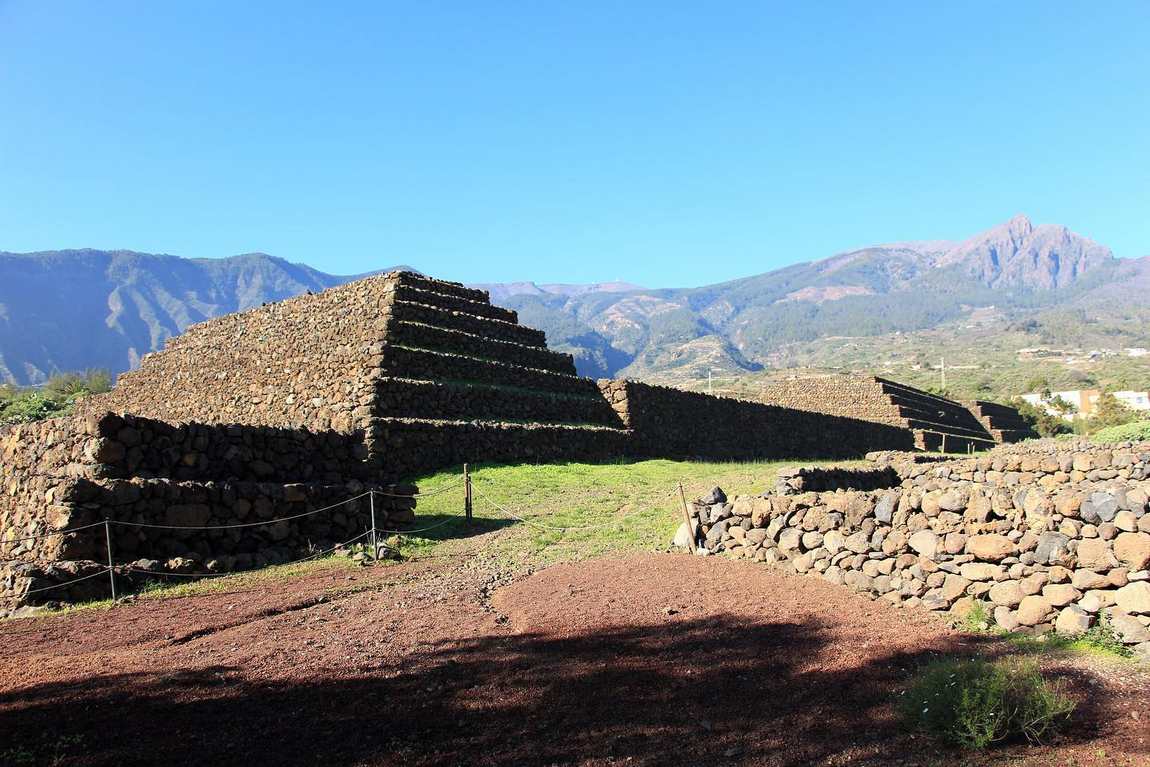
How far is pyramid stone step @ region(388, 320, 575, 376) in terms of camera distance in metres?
25.7

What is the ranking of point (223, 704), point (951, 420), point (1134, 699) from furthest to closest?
point (951, 420), point (223, 704), point (1134, 699)

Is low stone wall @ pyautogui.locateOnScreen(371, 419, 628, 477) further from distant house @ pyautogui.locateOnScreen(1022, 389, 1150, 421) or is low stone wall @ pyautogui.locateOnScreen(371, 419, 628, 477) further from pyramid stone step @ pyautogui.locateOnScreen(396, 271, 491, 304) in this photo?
distant house @ pyautogui.locateOnScreen(1022, 389, 1150, 421)

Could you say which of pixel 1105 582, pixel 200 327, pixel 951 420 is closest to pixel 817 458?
pixel 951 420

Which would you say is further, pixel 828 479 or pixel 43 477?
pixel 828 479

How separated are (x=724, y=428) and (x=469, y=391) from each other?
14172mm

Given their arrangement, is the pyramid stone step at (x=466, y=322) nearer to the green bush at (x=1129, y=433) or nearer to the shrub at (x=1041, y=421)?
the green bush at (x=1129, y=433)

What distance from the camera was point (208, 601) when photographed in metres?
9.99

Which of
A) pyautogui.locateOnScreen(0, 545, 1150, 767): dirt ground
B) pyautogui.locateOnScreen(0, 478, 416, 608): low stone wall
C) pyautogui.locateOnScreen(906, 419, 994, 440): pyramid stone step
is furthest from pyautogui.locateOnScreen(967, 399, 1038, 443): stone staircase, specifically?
pyautogui.locateOnScreen(0, 545, 1150, 767): dirt ground

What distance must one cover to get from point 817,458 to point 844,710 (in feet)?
117

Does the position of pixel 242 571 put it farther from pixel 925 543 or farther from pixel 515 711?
pixel 925 543

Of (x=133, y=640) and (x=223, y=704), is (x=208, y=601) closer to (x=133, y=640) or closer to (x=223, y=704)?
(x=133, y=640)

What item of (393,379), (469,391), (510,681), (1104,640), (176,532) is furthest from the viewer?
(469,391)

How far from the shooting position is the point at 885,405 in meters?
49.2

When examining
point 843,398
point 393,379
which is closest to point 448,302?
point 393,379
